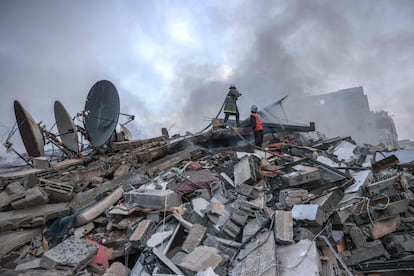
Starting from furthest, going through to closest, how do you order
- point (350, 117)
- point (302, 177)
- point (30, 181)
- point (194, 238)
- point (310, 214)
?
point (350, 117) → point (30, 181) → point (302, 177) → point (310, 214) → point (194, 238)

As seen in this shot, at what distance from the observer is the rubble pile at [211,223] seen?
113 inches

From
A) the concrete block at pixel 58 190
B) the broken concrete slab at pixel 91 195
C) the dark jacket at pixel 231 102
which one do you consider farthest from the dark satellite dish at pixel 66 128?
the dark jacket at pixel 231 102

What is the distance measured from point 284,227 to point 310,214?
0.50 metres

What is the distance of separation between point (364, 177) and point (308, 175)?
1168mm

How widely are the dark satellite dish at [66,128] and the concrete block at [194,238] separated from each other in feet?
18.1

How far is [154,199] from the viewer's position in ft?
13.2

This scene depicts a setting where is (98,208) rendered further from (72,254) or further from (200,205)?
(200,205)

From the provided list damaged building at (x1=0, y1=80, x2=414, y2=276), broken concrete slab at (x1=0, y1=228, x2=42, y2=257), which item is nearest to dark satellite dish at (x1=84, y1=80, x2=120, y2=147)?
damaged building at (x1=0, y1=80, x2=414, y2=276)

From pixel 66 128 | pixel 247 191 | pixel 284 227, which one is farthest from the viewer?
pixel 66 128

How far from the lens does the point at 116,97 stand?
304 inches

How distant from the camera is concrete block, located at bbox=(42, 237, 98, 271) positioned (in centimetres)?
279

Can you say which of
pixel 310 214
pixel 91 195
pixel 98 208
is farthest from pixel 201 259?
pixel 91 195

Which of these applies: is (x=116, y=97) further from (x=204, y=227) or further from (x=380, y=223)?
(x=380, y=223)

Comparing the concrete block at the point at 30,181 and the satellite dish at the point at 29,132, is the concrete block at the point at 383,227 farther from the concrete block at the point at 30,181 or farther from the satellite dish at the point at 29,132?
the satellite dish at the point at 29,132
